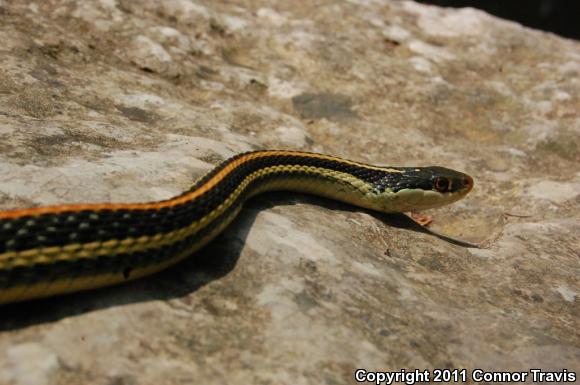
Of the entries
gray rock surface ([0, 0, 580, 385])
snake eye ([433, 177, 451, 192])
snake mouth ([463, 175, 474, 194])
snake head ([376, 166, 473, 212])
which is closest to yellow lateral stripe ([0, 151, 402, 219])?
gray rock surface ([0, 0, 580, 385])

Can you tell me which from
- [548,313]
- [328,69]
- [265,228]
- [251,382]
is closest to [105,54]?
[328,69]

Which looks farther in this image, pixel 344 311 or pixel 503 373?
pixel 344 311

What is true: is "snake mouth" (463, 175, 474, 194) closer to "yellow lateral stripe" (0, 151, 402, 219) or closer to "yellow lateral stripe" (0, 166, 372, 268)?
"yellow lateral stripe" (0, 151, 402, 219)

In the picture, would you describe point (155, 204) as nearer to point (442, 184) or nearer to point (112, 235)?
point (112, 235)

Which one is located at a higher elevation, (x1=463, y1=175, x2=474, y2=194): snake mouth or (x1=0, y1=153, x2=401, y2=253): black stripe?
(x1=463, y1=175, x2=474, y2=194): snake mouth

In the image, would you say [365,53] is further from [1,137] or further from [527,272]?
[1,137]

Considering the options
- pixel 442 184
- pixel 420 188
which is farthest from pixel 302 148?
pixel 442 184
